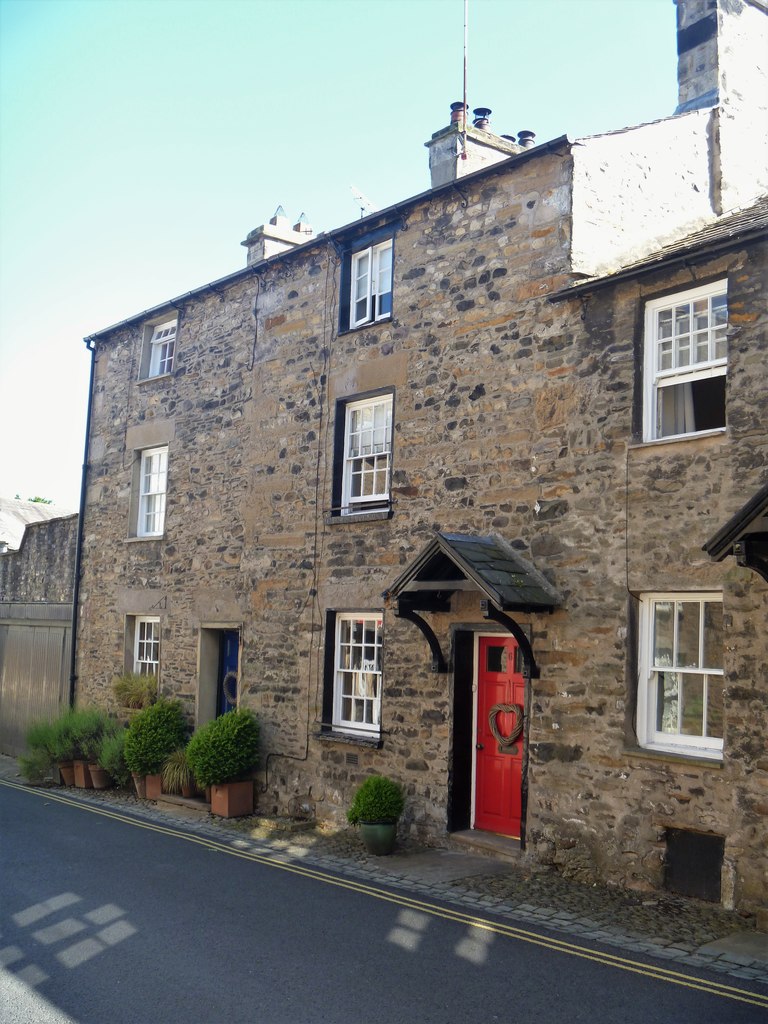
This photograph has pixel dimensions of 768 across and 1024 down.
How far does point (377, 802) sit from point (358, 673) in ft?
7.22

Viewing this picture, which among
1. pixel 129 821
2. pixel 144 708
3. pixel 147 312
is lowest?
pixel 129 821

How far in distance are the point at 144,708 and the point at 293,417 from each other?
551 centimetres

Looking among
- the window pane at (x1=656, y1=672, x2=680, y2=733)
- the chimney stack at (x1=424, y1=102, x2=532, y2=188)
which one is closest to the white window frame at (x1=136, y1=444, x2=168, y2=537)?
the chimney stack at (x1=424, y1=102, x2=532, y2=188)

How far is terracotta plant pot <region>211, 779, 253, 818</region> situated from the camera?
13711 mm

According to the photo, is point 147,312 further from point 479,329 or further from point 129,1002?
point 129,1002

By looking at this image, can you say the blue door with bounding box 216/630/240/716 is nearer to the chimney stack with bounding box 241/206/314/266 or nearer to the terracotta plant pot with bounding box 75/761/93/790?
the terracotta plant pot with bounding box 75/761/93/790

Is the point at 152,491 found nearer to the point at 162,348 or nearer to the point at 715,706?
the point at 162,348

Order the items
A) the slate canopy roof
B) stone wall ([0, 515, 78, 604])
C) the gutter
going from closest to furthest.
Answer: the gutter, the slate canopy roof, stone wall ([0, 515, 78, 604])

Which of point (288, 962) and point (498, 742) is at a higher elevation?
point (498, 742)

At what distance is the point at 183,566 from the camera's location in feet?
53.3

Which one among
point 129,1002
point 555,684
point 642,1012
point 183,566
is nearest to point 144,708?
point 183,566

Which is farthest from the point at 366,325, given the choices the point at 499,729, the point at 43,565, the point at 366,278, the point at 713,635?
the point at 43,565

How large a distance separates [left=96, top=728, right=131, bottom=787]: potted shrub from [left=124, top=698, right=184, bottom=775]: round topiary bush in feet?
0.96

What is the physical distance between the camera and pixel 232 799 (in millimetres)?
13742
